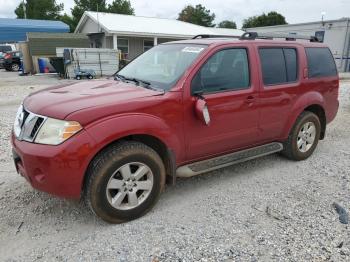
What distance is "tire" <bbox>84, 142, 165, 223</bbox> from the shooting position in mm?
3127

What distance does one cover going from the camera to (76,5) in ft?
176

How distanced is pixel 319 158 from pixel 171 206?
111 inches

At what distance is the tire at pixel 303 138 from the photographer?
195 inches

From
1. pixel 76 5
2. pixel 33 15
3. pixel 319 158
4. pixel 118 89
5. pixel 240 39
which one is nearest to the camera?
pixel 118 89

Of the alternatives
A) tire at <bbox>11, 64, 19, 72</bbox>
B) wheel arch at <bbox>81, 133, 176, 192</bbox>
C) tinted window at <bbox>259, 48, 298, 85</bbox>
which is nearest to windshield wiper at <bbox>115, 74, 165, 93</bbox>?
wheel arch at <bbox>81, 133, 176, 192</bbox>

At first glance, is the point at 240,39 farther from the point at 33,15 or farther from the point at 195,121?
the point at 33,15

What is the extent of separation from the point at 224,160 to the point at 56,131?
2043 mm

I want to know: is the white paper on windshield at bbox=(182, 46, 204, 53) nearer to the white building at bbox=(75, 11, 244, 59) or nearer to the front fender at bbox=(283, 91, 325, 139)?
the front fender at bbox=(283, 91, 325, 139)

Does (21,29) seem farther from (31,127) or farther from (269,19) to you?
(31,127)

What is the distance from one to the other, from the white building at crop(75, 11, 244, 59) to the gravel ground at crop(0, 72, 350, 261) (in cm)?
2189

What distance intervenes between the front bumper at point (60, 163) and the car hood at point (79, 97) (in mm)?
288

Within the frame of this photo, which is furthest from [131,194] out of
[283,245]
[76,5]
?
[76,5]

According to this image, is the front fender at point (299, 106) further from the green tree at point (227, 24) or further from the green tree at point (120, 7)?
the green tree at point (227, 24)

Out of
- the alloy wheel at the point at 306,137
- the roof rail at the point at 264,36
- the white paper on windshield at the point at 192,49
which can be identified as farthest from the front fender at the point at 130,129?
the alloy wheel at the point at 306,137
